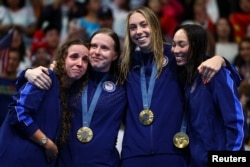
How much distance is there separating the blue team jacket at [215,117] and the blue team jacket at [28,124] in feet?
3.59

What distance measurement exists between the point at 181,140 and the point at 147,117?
1.05 feet

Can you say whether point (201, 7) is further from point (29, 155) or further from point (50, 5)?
point (29, 155)

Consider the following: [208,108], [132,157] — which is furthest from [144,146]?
[208,108]

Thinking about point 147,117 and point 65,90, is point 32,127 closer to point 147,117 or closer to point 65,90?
point 65,90

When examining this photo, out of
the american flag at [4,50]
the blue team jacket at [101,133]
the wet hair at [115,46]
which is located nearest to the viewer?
the blue team jacket at [101,133]

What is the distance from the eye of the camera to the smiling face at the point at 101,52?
18.9ft

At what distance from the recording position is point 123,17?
9914mm

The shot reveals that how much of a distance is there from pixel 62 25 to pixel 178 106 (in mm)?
5054

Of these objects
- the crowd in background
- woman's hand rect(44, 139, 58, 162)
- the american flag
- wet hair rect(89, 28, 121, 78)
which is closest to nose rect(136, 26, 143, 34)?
wet hair rect(89, 28, 121, 78)

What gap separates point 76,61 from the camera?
18.9ft

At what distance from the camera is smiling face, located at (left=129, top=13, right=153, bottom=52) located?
5691 millimetres

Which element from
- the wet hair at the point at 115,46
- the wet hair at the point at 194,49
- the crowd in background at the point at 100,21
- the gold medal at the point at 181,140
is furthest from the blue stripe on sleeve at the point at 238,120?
the crowd in background at the point at 100,21

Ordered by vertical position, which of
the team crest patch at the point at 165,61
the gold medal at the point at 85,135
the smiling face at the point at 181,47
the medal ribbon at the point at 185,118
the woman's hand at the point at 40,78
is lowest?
the gold medal at the point at 85,135

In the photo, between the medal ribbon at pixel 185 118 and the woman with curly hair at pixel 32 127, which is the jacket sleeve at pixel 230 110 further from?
the woman with curly hair at pixel 32 127
